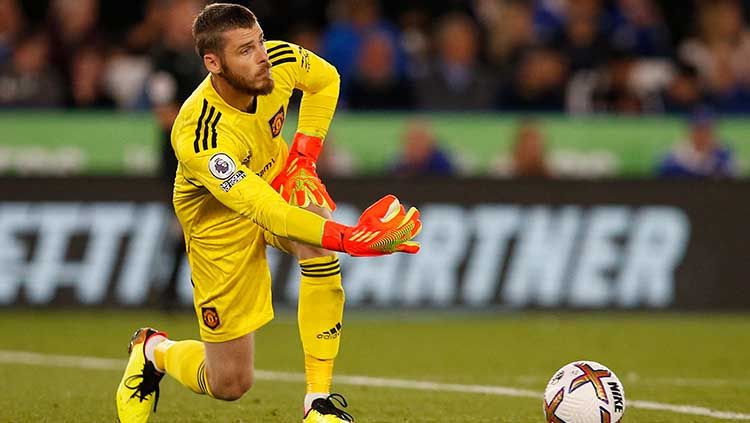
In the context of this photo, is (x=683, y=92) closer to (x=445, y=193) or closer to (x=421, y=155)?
(x=421, y=155)

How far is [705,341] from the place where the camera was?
10688 mm

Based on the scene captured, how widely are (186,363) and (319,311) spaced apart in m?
0.82

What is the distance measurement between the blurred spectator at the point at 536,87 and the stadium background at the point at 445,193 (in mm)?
22

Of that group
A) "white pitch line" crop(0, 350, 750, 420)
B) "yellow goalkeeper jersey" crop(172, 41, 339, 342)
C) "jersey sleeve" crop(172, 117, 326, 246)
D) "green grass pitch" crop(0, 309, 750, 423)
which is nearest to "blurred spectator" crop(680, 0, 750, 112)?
"green grass pitch" crop(0, 309, 750, 423)

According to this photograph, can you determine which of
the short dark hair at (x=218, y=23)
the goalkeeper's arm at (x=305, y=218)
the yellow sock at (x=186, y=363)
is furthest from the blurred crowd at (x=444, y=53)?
the goalkeeper's arm at (x=305, y=218)

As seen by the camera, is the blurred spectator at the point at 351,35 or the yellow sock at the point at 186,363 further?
the blurred spectator at the point at 351,35

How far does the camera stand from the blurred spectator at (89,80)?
1362 cm

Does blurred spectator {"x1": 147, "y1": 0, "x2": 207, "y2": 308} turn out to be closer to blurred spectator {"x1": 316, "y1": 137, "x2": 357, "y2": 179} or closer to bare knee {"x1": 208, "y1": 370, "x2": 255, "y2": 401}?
blurred spectator {"x1": 316, "y1": 137, "x2": 357, "y2": 179}

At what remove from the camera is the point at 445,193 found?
12258mm

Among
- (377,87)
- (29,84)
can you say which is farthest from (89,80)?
(377,87)

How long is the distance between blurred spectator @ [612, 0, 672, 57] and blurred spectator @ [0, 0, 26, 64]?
259 inches

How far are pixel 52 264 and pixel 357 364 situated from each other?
4033 millimetres

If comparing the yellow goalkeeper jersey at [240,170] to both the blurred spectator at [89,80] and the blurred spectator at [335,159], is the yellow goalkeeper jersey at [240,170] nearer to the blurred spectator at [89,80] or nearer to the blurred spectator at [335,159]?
the blurred spectator at [335,159]

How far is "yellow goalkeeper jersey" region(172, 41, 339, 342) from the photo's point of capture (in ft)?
18.5
